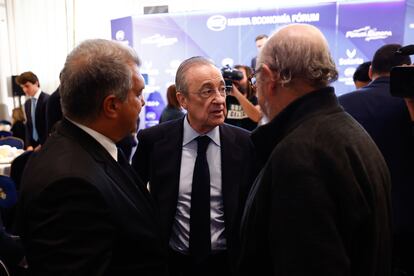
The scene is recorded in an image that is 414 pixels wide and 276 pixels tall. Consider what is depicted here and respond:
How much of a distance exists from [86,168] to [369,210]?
2.40 feet

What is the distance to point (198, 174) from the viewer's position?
5.33 feet

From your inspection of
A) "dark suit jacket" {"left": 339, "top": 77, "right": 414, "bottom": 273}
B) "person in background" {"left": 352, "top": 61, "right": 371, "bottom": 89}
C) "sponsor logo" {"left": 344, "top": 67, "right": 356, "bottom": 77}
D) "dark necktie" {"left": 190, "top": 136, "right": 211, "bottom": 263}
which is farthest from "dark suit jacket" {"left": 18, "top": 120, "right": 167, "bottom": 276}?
"sponsor logo" {"left": 344, "top": 67, "right": 356, "bottom": 77}

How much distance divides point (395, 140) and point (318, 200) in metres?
1.31

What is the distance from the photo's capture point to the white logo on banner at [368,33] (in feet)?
19.0

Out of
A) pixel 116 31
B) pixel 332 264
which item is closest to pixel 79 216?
pixel 332 264

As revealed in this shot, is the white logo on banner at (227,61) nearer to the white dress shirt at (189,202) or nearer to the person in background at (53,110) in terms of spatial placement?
the person in background at (53,110)

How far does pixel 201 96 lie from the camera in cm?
173

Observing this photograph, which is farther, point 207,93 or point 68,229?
point 207,93

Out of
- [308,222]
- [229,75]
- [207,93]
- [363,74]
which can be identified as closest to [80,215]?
[308,222]

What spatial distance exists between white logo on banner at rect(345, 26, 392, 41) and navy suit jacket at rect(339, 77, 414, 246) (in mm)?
4062

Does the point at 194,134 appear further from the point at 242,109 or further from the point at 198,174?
the point at 242,109

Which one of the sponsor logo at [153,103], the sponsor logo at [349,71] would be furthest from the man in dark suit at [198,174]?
the sponsor logo at [153,103]

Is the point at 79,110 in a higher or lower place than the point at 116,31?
lower

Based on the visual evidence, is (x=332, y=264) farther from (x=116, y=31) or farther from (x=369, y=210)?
(x=116, y=31)
